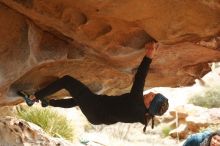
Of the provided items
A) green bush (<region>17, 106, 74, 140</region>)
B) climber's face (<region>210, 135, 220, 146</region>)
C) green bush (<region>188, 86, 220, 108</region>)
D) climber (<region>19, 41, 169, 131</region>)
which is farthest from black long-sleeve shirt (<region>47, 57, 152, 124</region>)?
green bush (<region>188, 86, 220, 108</region>)

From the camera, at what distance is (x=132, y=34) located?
5.21 m

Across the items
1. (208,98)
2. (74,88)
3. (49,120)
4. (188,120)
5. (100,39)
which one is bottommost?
(49,120)

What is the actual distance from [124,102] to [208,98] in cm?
1455

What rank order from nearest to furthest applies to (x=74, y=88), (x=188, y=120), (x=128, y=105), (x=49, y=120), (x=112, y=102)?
(x=128, y=105), (x=112, y=102), (x=74, y=88), (x=49, y=120), (x=188, y=120)

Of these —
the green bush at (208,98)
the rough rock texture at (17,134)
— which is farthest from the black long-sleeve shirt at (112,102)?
the green bush at (208,98)

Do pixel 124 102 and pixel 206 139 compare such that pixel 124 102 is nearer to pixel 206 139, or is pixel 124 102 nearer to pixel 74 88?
pixel 74 88

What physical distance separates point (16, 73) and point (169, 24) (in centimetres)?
207

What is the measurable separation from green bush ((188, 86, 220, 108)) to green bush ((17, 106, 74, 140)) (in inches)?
344

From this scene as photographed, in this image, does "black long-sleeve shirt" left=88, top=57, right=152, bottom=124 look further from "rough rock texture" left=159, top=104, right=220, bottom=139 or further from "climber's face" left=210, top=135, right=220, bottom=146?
"rough rock texture" left=159, top=104, right=220, bottom=139

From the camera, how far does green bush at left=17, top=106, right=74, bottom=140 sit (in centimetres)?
1080

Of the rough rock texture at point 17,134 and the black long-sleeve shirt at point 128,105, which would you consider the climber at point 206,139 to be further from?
the rough rock texture at point 17,134

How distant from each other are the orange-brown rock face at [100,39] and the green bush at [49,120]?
14.7 feet

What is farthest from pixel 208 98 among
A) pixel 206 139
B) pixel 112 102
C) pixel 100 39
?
pixel 206 139

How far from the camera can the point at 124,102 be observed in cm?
477
